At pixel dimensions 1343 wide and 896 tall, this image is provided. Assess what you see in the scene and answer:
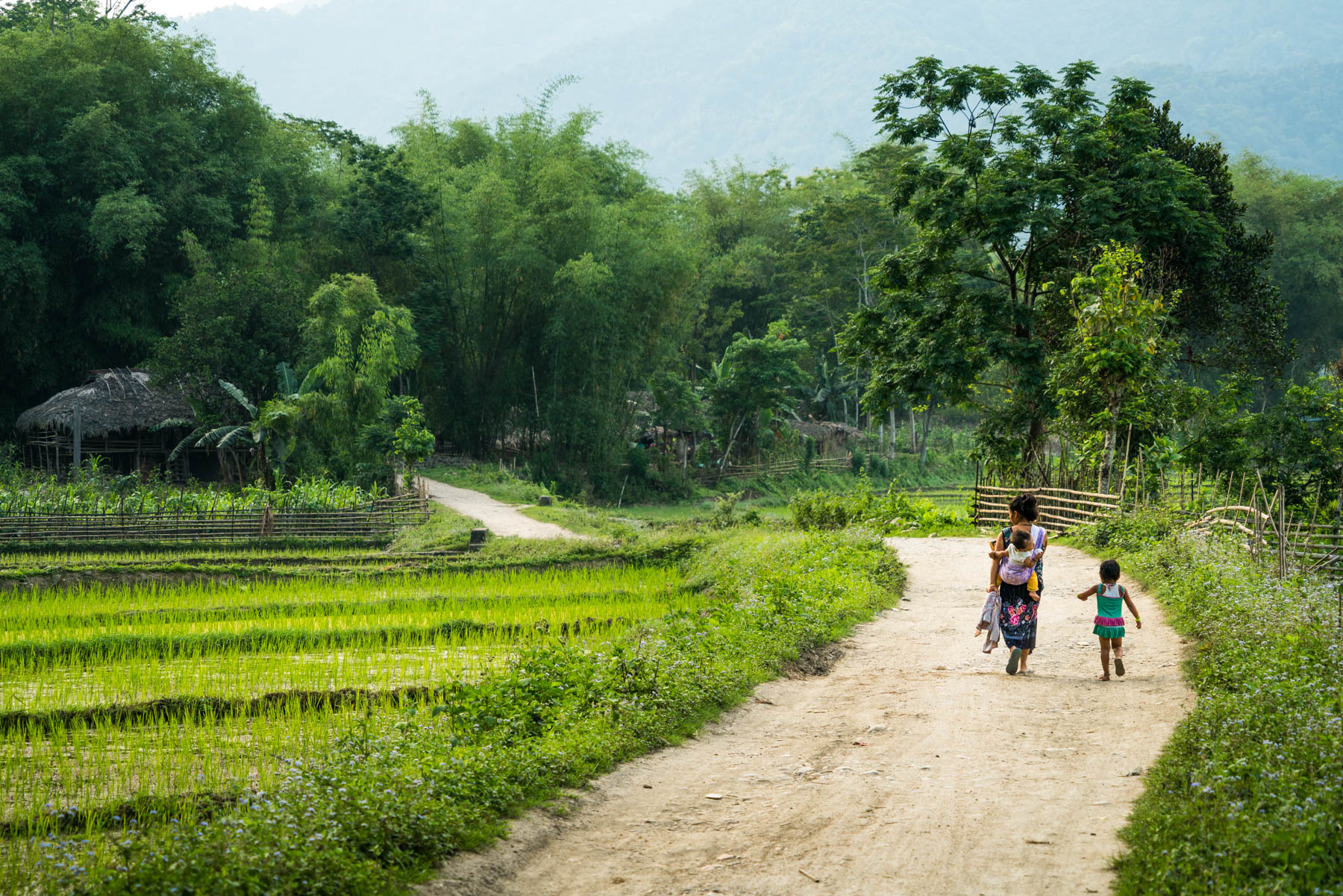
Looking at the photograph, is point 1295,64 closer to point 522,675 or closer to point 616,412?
point 616,412

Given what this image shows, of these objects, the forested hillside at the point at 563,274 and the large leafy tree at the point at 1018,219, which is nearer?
the large leafy tree at the point at 1018,219

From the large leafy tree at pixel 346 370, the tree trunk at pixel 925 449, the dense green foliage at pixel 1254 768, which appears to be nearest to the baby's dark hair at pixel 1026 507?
the dense green foliage at pixel 1254 768

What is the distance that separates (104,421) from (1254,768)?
24.9 m

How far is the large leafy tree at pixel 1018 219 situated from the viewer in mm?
17531

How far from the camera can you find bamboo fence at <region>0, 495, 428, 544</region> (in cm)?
1705

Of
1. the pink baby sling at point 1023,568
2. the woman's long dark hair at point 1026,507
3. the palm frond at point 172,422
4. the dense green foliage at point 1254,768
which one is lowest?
the dense green foliage at point 1254,768

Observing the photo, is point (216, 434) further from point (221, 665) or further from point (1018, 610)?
point (1018, 610)

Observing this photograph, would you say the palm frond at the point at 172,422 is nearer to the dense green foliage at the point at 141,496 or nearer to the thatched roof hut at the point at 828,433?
the dense green foliage at the point at 141,496

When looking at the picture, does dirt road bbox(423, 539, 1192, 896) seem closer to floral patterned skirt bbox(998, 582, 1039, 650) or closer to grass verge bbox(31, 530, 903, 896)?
grass verge bbox(31, 530, 903, 896)

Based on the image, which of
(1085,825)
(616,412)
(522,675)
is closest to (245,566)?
(522,675)

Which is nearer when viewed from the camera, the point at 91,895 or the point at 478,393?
the point at 91,895

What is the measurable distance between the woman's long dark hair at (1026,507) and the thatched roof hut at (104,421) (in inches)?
859

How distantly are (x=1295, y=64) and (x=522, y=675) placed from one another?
223445mm

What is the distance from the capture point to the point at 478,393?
30.1 meters
